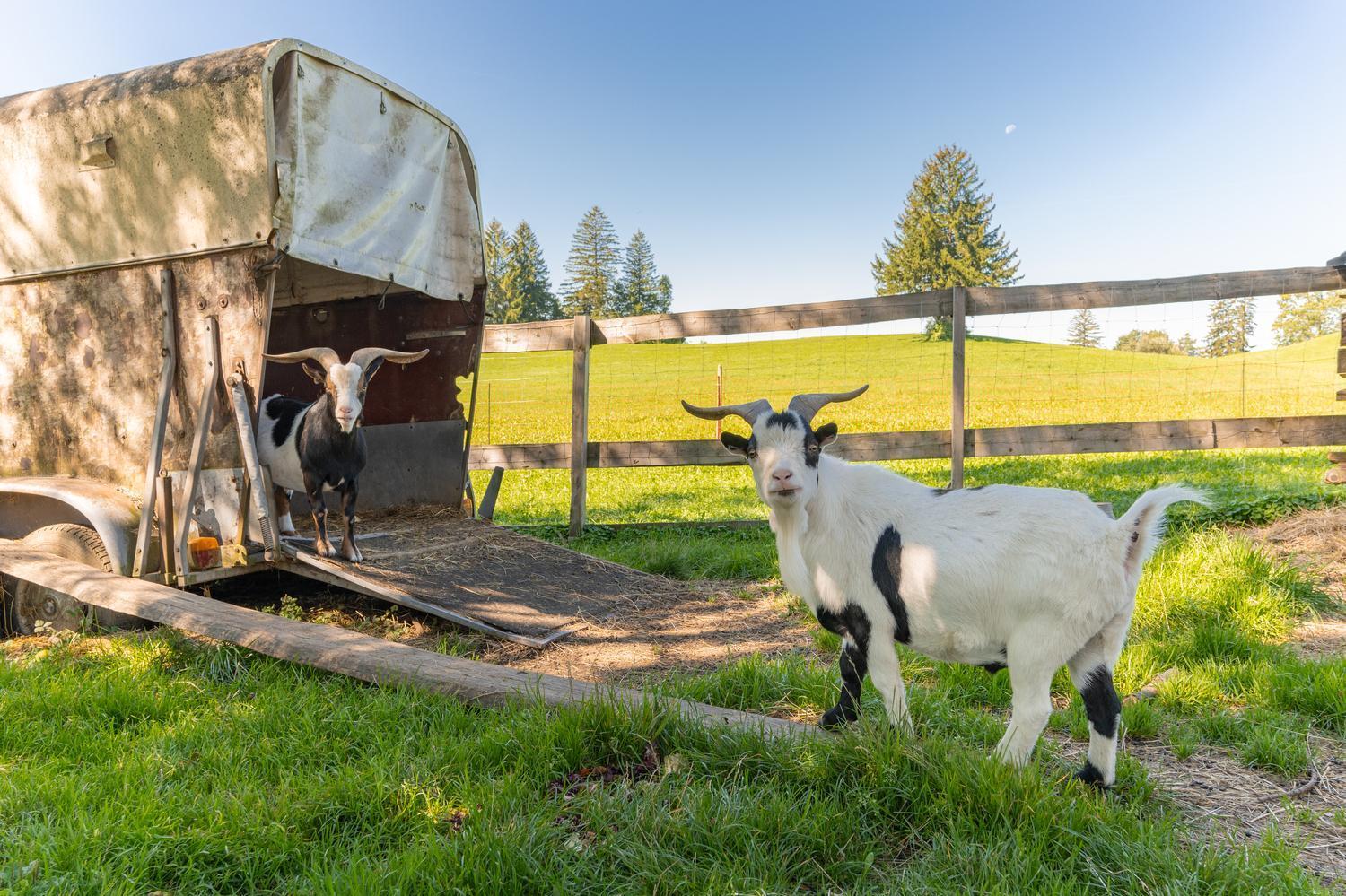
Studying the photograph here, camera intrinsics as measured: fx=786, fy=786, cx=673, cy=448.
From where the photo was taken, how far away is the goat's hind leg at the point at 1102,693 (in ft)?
8.64

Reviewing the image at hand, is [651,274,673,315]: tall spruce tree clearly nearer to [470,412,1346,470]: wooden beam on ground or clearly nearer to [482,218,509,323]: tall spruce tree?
[482,218,509,323]: tall spruce tree

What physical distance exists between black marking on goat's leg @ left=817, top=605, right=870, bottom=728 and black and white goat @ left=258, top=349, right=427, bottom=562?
3906 mm

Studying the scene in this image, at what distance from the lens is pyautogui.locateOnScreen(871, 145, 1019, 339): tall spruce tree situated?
66.5m

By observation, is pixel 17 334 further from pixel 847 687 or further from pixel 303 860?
pixel 847 687

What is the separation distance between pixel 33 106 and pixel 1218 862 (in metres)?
7.57

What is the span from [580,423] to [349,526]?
8.82 ft

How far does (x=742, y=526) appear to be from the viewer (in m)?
7.96

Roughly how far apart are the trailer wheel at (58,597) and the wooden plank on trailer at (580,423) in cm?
376

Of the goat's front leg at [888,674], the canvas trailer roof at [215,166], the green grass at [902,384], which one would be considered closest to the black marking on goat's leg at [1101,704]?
the goat's front leg at [888,674]

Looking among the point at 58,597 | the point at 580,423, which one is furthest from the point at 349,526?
the point at 580,423

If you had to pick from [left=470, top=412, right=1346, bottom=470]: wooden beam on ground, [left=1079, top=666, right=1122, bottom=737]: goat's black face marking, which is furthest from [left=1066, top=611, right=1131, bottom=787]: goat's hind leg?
[left=470, top=412, right=1346, bottom=470]: wooden beam on ground

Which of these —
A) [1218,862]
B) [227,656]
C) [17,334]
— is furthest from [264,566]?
[1218,862]

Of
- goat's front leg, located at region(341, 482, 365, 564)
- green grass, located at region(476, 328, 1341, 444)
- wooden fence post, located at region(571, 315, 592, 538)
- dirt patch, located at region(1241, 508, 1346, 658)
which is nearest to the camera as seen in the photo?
dirt patch, located at region(1241, 508, 1346, 658)

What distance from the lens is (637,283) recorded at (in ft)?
273
